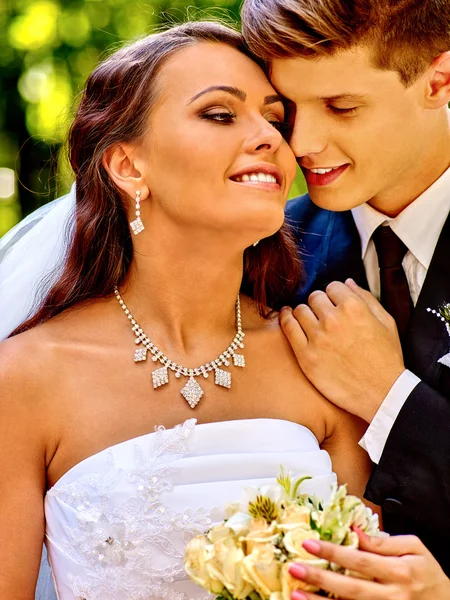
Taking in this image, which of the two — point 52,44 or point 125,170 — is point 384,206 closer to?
point 125,170

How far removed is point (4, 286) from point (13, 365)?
2.22 ft

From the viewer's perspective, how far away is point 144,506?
2898 mm

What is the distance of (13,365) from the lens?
3.02 metres

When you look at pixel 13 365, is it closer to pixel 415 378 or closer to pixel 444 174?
pixel 415 378

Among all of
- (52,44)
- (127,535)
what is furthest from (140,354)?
(52,44)

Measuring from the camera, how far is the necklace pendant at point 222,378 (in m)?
3.23

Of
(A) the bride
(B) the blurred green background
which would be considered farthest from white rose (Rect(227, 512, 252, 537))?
(B) the blurred green background

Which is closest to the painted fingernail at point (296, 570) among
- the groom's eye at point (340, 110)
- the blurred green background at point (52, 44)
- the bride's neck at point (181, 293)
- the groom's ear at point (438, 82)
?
the bride's neck at point (181, 293)

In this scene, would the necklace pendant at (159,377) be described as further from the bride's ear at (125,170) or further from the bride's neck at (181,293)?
the bride's ear at (125,170)

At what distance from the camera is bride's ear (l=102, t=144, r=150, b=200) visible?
325cm

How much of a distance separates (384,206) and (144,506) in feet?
4.93

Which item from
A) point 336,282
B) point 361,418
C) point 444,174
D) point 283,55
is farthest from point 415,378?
point 283,55

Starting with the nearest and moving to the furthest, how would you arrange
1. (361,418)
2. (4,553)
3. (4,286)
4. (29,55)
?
(4,553)
(361,418)
(4,286)
(29,55)

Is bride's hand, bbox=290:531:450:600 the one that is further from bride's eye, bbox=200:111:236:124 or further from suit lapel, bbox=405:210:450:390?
bride's eye, bbox=200:111:236:124
